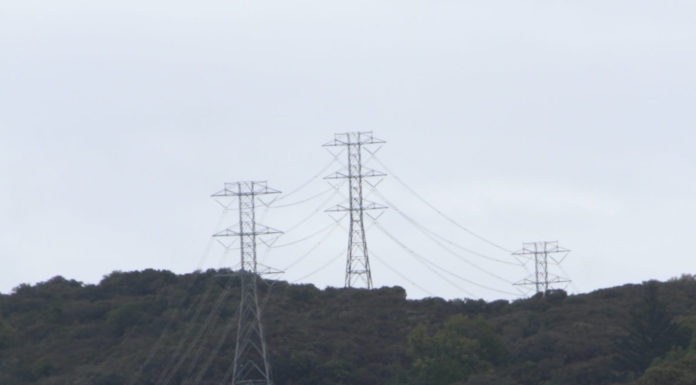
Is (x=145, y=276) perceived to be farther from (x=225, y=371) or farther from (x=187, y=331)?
(x=225, y=371)

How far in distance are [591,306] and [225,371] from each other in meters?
24.1

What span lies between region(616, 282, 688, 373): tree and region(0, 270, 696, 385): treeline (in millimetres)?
62

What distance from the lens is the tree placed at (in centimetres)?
7094

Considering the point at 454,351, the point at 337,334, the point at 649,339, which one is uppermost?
the point at 337,334

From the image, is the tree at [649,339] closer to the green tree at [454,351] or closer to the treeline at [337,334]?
the treeline at [337,334]

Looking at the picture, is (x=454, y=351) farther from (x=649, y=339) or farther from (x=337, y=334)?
(x=649, y=339)

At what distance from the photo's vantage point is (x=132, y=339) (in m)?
94.6

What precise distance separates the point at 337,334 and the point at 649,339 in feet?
85.5

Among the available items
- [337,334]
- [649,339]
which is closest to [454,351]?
[337,334]

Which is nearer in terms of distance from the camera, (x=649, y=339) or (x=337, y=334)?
(x=649, y=339)

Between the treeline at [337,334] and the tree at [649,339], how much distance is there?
62mm

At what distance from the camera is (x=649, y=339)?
71562mm

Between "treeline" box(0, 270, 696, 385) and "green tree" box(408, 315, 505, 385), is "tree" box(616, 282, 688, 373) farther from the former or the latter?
"green tree" box(408, 315, 505, 385)

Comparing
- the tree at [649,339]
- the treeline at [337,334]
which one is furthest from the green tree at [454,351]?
the tree at [649,339]
